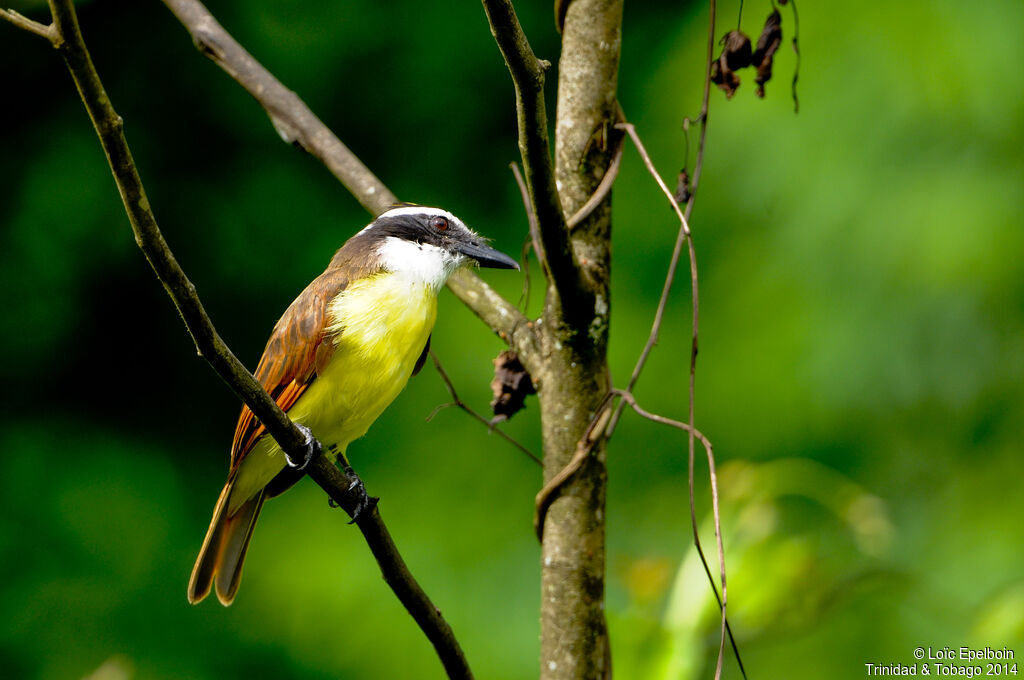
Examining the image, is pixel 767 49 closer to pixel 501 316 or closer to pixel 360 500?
pixel 501 316

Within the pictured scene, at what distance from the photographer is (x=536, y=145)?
175 centimetres

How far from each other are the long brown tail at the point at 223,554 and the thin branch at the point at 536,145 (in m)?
1.31

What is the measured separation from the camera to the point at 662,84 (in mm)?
4188

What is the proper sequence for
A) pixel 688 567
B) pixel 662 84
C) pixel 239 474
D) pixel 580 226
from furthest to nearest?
pixel 662 84 < pixel 239 474 < pixel 688 567 < pixel 580 226

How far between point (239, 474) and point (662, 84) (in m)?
2.45

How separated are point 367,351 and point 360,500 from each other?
50 centimetres

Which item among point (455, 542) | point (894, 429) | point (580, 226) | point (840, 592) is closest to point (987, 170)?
point (894, 429)

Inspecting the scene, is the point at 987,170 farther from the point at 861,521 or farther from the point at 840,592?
the point at 840,592

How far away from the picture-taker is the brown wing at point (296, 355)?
8.63 feet

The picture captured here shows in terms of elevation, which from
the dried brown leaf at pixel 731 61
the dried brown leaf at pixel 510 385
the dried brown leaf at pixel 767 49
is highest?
the dried brown leaf at pixel 767 49

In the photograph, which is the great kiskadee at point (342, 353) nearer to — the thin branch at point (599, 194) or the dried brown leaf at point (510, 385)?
the dried brown leaf at point (510, 385)

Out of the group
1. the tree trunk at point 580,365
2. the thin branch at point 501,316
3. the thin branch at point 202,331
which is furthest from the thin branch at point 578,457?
the thin branch at point 202,331

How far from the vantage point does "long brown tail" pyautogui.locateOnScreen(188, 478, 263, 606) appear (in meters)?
2.80

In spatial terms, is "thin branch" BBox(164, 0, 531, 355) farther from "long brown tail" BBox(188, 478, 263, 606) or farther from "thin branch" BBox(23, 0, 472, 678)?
"long brown tail" BBox(188, 478, 263, 606)
